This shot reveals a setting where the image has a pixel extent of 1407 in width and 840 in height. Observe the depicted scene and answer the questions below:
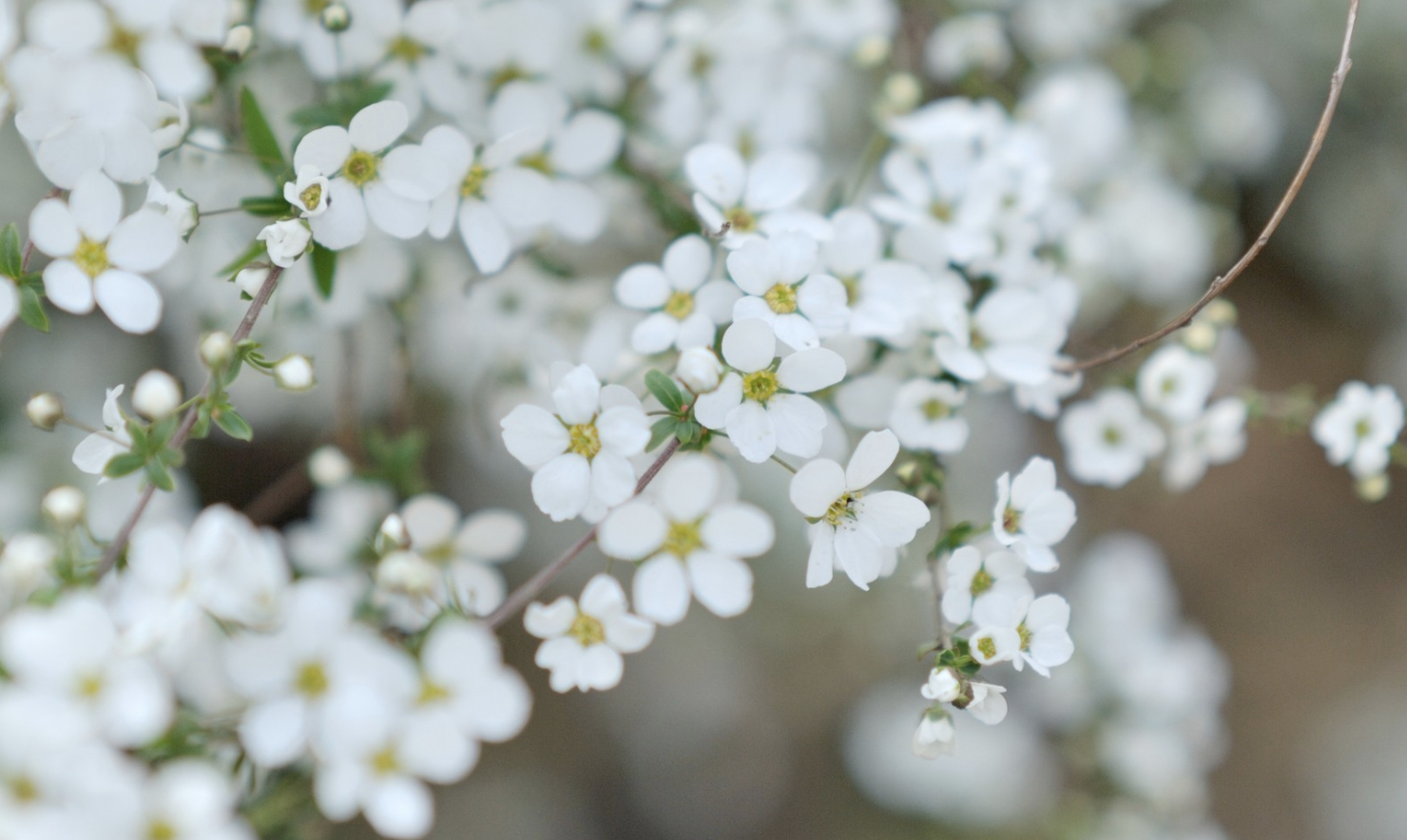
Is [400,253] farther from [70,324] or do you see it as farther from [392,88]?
[70,324]

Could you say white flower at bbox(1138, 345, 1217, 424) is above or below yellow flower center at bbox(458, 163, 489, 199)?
above

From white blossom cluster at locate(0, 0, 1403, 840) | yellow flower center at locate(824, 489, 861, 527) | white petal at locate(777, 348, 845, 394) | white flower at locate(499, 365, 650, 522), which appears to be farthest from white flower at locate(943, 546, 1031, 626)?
white flower at locate(499, 365, 650, 522)

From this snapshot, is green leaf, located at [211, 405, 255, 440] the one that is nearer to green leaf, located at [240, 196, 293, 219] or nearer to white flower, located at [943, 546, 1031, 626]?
green leaf, located at [240, 196, 293, 219]

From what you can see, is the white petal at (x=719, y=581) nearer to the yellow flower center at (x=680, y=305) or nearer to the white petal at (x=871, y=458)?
the white petal at (x=871, y=458)

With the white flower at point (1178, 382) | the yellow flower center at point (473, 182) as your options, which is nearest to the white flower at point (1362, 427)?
the white flower at point (1178, 382)

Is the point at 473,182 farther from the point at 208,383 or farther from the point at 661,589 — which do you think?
the point at 661,589

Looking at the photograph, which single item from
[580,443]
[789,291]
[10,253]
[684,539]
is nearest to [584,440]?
[580,443]

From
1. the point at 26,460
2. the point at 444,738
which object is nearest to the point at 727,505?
the point at 444,738
